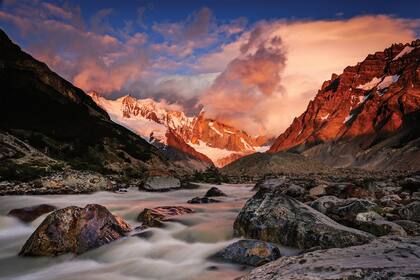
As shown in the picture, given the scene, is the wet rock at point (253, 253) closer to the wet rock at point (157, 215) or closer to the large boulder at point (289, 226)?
the large boulder at point (289, 226)

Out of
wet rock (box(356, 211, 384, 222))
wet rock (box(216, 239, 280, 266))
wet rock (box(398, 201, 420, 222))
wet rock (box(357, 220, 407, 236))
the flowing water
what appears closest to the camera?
wet rock (box(216, 239, 280, 266))

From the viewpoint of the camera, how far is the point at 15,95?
362 ft

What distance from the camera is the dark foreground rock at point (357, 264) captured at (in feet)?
21.4

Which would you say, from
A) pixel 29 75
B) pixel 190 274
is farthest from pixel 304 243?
pixel 29 75

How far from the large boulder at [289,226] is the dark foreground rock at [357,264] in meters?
3.43

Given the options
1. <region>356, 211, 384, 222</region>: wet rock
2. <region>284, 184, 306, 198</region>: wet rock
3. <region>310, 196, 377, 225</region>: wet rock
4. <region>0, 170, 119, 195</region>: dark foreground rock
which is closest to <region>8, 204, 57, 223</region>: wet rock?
<region>0, 170, 119, 195</region>: dark foreground rock

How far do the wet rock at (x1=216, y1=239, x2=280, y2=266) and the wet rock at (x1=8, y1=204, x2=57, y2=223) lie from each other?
12.6 meters

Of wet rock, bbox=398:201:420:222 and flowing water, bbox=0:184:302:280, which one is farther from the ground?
wet rock, bbox=398:201:420:222

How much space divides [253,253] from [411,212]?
31.9 ft

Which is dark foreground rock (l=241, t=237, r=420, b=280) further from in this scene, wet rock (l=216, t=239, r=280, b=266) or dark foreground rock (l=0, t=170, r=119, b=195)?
dark foreground rock (l=0, t=170, r=119, b=195)

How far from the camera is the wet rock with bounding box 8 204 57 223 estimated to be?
826 inches

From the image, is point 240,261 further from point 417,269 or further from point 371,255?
point 417,269

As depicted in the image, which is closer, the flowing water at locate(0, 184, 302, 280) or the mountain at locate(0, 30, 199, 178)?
the flowing water at locate(0, 184, 302, 280)

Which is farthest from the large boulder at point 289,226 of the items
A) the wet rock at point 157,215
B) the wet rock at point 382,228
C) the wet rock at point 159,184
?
the wet rock at point 159,184
